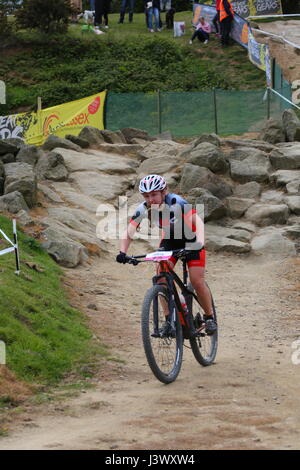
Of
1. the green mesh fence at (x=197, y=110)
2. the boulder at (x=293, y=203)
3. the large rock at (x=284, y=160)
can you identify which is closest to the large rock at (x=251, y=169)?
the large rock at (x=284, y=160)

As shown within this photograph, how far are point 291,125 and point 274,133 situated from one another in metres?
0.49

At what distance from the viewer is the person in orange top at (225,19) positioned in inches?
1182

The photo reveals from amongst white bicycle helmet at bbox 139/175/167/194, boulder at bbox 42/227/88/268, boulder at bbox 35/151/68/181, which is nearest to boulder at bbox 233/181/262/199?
boulder at bbox 35/151/68/181

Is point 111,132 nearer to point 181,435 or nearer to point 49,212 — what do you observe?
point 49,212

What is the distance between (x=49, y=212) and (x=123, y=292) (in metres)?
3.51

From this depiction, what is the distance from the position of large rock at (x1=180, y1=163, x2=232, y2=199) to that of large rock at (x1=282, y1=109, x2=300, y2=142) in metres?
3.81

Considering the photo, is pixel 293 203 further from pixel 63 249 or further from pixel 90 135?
pixel 90 135

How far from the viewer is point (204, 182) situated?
17.8 meters

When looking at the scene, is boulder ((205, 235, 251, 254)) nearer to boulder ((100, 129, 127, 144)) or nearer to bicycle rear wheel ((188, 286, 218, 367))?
boulder ((100, 129, 127, 144))

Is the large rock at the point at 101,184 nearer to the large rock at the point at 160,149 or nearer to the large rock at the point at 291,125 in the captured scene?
the large rock at the point at 160,149

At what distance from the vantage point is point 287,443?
6.06m

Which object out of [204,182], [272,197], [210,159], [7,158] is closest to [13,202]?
[7,158]

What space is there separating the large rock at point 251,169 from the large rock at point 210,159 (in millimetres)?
286

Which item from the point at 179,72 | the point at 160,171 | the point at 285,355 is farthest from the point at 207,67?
the point at 285,355
